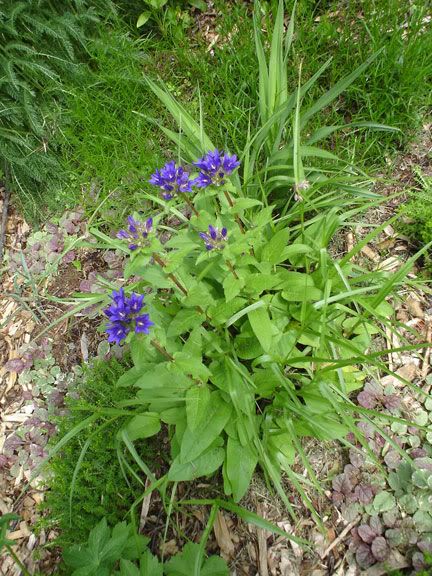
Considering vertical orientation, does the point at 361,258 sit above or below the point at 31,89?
below

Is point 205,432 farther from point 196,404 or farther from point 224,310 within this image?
point 224,310

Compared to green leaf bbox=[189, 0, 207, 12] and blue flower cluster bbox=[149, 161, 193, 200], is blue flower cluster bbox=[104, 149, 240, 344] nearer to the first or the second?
blue flower cluster bbox=[149, 161, 193, 200]

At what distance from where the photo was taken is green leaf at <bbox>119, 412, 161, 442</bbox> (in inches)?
81.2

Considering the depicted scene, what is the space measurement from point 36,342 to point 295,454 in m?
1.74

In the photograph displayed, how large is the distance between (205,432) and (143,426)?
1.11 ft

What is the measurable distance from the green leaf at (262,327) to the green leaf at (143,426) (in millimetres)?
614

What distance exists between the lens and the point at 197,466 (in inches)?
76.5

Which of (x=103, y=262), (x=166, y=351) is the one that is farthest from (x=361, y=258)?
(x=103, y=262)

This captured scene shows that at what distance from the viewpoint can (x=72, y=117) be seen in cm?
323

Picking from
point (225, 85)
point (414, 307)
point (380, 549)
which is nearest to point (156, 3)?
point (225, 85)

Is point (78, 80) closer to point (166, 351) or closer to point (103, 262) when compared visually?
point (103, 262)

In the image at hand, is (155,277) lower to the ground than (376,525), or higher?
higher

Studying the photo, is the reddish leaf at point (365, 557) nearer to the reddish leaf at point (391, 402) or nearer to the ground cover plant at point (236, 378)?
the ground cover plant at point (236, 378)

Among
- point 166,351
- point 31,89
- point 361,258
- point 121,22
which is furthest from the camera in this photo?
point 121,22
